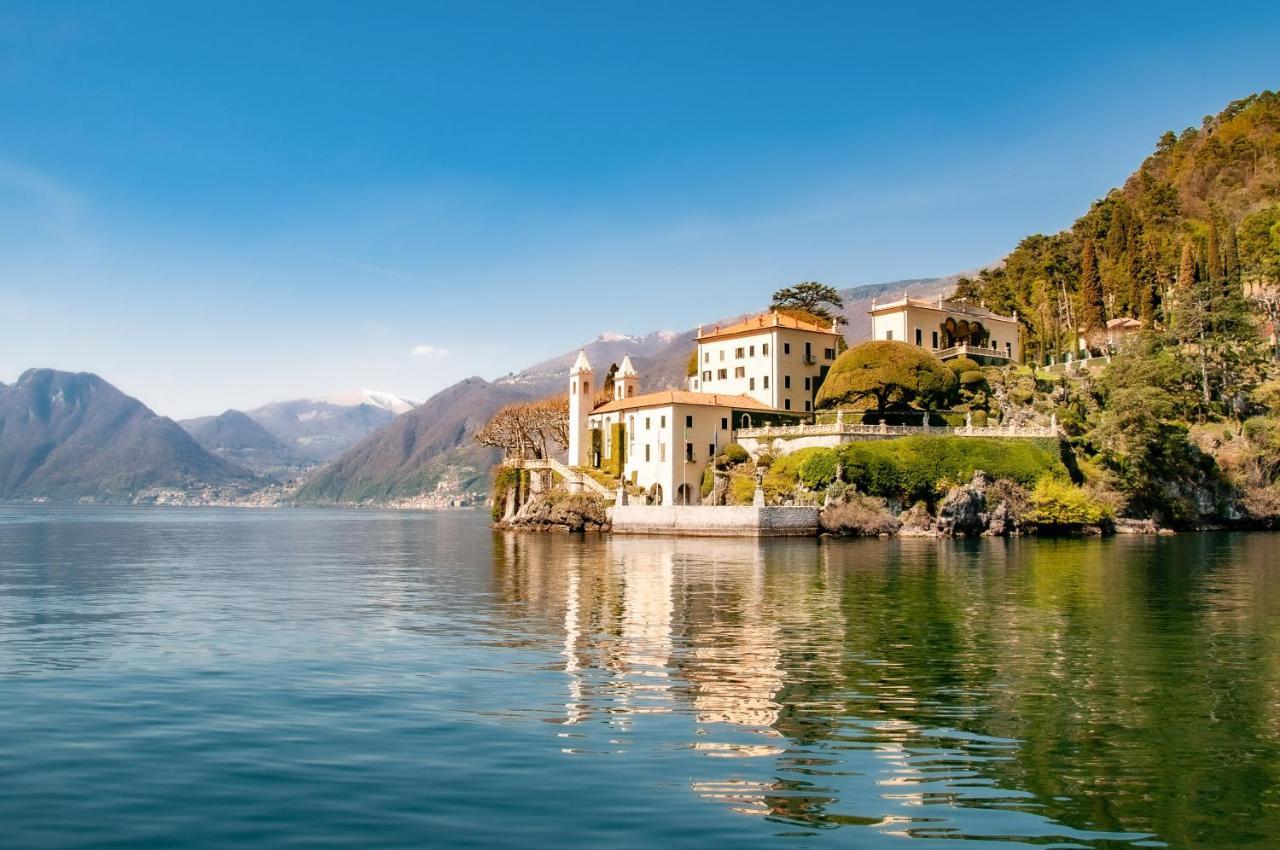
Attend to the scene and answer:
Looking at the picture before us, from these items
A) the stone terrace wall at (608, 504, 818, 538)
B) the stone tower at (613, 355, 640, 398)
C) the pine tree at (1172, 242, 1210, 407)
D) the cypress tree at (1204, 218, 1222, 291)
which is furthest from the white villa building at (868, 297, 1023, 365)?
the stone terrace wall at (608, 504, 818, 538)

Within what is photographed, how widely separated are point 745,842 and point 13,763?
10640 mm

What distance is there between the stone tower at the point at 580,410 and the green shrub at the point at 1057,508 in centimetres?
4323

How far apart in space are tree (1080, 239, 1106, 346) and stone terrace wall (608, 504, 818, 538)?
164 feet

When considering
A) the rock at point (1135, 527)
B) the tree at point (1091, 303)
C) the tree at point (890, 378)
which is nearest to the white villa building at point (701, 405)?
the tree at point (890, 378)

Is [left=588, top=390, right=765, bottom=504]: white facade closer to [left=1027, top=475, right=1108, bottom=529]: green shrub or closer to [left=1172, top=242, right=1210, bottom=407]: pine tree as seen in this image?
[left=1027, top=475, right=1108, bottom=529]: green shrub

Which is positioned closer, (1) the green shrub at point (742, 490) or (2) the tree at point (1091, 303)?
(1) the green shrub at point (742, 490)

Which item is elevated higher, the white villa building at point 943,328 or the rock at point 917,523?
the white villa building at point 943,328

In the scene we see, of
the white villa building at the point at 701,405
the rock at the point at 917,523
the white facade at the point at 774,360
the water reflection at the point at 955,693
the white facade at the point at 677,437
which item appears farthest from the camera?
the white facade at the point at 774,360

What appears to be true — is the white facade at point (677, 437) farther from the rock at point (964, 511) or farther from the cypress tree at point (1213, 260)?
the cypress tree at point (1213, 260)

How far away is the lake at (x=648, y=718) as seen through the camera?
451 inches

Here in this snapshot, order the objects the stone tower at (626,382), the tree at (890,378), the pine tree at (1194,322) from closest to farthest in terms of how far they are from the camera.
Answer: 1. the tree at (890,378)
2. the pine tree at (1194,322)
3. the stone tower at (626,382)

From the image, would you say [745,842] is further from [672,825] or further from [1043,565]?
[1043,565]

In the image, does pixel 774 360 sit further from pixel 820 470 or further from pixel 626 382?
pixel 820 470

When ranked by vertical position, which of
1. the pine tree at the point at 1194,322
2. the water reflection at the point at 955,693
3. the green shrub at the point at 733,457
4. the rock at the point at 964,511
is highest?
the pine tree at the point at 1194,322
